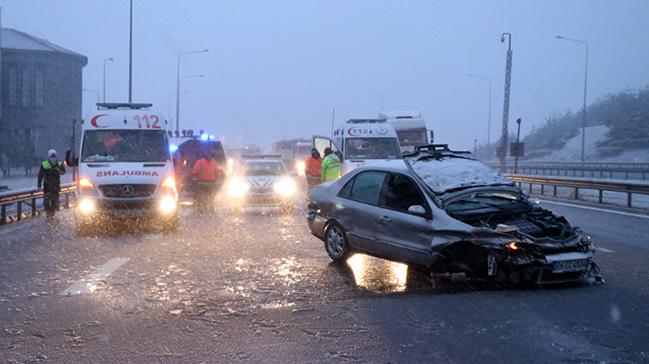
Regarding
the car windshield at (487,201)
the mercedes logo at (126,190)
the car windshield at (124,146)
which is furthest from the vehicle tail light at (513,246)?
the car windshield at (124,146)

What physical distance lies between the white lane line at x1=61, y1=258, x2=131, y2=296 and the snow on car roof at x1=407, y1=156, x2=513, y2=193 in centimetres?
429

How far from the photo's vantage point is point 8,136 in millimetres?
56656

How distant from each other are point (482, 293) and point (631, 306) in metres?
1.49

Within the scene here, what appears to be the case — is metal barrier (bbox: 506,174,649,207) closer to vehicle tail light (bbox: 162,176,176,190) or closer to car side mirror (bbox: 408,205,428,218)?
vehicle tail light (bbox: 162,176,176,190)

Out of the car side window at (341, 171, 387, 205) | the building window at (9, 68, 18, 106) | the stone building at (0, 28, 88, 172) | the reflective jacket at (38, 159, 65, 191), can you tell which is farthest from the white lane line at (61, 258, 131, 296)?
the building window at (9, 68, 18, 106)

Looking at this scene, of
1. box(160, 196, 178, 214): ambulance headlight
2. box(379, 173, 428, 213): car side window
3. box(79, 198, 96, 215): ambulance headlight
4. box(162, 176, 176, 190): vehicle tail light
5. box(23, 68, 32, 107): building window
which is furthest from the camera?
box(23, 68, 32, 107): building window

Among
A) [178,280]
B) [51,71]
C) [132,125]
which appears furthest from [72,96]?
[178,280]

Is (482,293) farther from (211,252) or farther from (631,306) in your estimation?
(211,252)

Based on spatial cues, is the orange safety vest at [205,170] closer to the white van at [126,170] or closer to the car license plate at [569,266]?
the white van at [126,170]

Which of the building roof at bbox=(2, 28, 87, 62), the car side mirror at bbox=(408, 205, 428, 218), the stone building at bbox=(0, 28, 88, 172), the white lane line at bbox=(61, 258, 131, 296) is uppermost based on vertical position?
the building roof at bbox=(2, 28, 87, 62)

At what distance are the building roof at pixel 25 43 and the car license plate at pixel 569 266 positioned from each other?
2326 inches

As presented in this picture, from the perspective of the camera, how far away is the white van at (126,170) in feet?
45.7

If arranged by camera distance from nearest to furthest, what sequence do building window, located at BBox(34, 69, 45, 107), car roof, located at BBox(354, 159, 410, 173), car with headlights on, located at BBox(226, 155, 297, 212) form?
car roof, located at BBox(354, 159, 410, 173) < car with headlights on, located at BBox(226, 155, 297, 212) < building window, located at BBox(34, 69, 45, 107)

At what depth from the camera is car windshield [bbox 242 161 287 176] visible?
1931 cm
